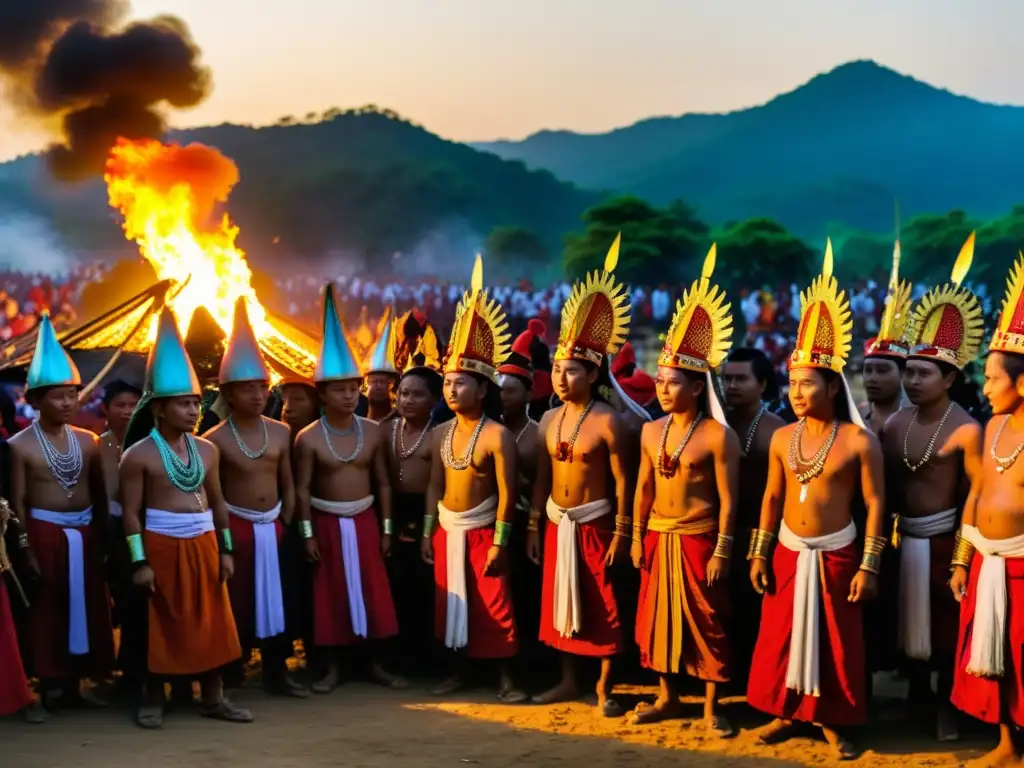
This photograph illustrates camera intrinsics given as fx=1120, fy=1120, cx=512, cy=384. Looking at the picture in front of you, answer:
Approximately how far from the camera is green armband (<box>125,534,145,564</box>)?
593cm

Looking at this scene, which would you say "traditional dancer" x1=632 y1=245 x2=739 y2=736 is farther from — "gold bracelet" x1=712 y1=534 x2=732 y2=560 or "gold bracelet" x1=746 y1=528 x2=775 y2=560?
"gold bracelet" x1=746 y1=528 x2=775 y2=560

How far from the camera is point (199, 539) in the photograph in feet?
20.1

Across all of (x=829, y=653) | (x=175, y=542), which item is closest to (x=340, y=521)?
(x=175, y=542)

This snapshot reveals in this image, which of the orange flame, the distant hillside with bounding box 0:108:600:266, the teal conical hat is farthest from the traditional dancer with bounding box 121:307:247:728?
the distant hillside with bounding box 0:108:600:266

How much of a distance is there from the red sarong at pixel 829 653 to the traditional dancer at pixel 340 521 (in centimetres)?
239

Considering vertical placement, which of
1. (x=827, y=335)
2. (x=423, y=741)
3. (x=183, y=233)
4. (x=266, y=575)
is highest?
(x=183, y=233)

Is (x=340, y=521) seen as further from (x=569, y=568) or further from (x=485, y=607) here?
(x=569, y=568)

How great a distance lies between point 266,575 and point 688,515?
250 centimetres

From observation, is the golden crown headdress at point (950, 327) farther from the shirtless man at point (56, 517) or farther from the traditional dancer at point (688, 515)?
the shirtless man at point (56, 517)

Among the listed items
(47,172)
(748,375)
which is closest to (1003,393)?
(748,375)

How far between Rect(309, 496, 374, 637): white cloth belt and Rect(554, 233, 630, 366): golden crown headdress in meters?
1.60

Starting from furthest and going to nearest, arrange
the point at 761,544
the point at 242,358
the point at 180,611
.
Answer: the point at 242,358, the point at 180,611, the point at 761,544

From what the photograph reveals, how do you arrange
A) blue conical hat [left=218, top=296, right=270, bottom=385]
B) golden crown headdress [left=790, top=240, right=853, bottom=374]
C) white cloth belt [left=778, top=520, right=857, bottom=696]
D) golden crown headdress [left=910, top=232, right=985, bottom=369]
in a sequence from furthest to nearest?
1. blue conical hat [left=218, top=296, right=270, bottom=385]
2. golden crown headdress [left=910, top=232, right=985, bottom=369]
3. golden crown headdress [left=790, top=240, right=853, bottom=374]
4. white cloth belt [left=778, top=520, right=857, bottom=696]

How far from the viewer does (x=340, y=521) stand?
22.5ft
